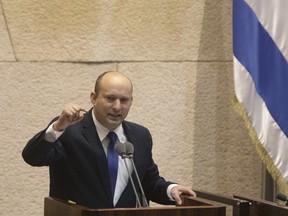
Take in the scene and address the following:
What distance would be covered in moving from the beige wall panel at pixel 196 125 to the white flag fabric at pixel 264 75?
67 centimetres

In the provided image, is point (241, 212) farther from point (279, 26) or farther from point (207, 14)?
point (207, 14)

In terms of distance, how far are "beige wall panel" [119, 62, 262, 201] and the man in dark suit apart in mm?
1473

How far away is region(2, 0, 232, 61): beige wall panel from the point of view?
535 cm

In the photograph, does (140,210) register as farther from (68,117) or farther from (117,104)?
(117,104)

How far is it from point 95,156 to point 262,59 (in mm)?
1572

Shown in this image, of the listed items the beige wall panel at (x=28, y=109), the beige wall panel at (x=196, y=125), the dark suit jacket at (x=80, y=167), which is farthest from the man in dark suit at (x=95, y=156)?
the beige wall panel at (x=196, y=125)

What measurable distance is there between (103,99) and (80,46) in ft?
4.80

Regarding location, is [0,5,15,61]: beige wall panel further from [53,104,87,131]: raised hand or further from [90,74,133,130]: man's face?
[53,104,87,131]: raised hand

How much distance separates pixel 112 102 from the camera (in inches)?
158

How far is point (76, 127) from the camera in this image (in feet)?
13.3

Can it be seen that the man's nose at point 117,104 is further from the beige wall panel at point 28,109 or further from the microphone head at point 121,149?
the beige wall panel at point 28,109

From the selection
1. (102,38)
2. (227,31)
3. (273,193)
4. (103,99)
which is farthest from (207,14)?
(103,99)

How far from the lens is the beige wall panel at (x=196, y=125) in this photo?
559 cm

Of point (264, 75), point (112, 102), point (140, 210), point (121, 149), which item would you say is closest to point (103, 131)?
point (112, 102)
